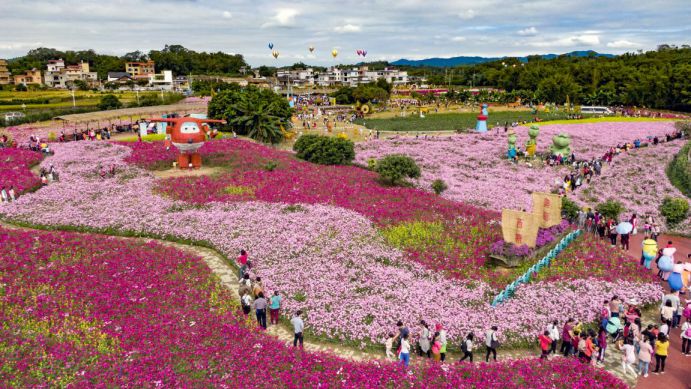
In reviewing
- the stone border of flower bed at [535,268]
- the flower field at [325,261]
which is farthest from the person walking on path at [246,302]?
the stone border of flower bed at [535,268]

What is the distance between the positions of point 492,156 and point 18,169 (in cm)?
3791

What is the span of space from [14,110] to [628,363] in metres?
81.3

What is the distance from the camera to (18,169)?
33.8m

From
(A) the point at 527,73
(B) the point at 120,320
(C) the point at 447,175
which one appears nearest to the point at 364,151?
(C) the point at 447,175

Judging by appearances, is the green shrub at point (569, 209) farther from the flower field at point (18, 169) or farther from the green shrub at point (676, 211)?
the flower field at point (18, 169)

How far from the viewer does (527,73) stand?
109m

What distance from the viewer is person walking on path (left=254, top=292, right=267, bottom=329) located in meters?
16.4

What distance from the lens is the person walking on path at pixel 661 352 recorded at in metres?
14.6

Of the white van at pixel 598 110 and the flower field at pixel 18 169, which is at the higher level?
the white van at pixel 598 110

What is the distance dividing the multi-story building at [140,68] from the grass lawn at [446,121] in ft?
343

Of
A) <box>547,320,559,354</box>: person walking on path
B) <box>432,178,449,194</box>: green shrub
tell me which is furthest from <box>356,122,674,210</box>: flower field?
<box>547,320,559,354</box>: person walking on path

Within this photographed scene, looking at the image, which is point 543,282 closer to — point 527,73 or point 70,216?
point 70,216

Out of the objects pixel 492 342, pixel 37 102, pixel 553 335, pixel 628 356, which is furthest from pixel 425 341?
pixel 37 102

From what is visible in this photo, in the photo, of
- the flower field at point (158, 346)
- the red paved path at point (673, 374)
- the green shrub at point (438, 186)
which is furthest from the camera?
the green shrub at point (438, 186)
